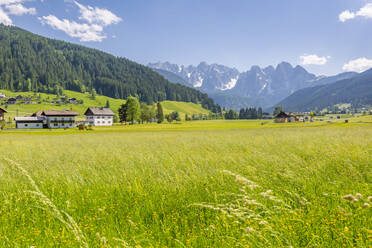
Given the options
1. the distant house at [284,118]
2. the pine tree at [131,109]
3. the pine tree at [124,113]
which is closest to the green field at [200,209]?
the pine tree at [131,109]

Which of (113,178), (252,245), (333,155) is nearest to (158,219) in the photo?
(252,245)

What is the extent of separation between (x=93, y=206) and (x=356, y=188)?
598 centimetres

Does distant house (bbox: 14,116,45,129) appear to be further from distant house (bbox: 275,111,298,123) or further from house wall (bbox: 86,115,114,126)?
distant house (bbox: 275,111,298,123)

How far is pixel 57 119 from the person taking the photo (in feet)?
378

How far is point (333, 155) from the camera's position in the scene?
7.37 meters

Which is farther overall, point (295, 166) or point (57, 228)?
point (295, 166)

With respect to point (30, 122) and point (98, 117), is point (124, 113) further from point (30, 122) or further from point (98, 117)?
point (30, 122)

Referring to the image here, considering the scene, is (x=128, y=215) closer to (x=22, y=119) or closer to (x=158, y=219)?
(x=158, y=219)

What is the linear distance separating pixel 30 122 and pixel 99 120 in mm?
42257

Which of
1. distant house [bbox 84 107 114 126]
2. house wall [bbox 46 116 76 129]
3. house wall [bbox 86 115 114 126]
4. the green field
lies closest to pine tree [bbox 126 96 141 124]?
house wall [bbox 46 116 76 129]

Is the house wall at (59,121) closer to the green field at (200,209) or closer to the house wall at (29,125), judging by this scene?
the house wall at (29,125)

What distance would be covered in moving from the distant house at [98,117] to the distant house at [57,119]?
74.5 ft

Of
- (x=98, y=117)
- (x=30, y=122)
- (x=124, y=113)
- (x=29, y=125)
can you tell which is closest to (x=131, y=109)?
(x=124, y=113)

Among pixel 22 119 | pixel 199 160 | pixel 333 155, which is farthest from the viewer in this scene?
pixel 22 119
